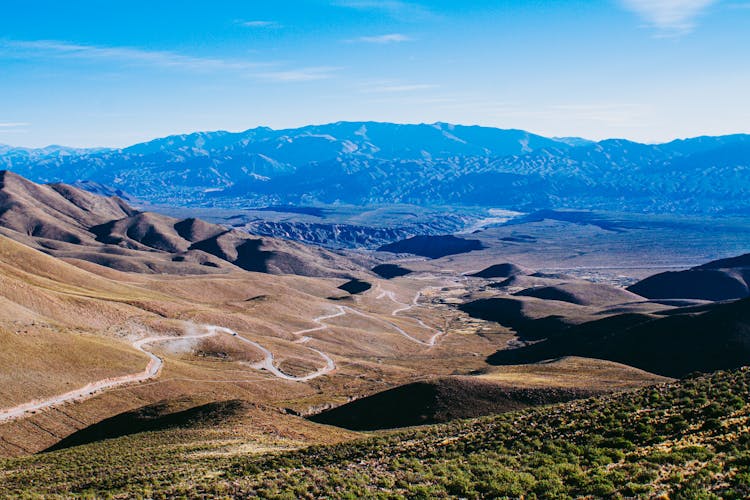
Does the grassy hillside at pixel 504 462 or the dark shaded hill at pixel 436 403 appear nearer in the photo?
the grassy hillside at pixel 504 462

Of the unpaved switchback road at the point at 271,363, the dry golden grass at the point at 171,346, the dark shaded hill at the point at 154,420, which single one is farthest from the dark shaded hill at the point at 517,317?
the dark shaded hill at the point at 154,420

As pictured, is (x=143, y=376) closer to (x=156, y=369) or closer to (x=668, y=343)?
(x=156, y=369)

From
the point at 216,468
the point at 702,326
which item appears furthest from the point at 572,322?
the point at 216,468

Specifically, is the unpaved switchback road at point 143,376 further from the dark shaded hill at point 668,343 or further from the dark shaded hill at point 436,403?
the dark shaded hill at point 668,343

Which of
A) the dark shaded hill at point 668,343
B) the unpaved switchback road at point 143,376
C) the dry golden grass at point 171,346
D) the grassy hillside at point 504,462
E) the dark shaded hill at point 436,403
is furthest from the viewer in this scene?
the dark shaded hill at point 668,343

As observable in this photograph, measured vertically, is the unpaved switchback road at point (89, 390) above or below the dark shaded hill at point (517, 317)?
above

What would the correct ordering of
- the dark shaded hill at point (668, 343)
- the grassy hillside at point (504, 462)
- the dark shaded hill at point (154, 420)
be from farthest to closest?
the dark shaded hill at point (668, 343) < the dark shaded hill at point (154, 420) < the grassy hillside at point (504, 462)

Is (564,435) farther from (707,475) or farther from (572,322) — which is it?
(572,322)
